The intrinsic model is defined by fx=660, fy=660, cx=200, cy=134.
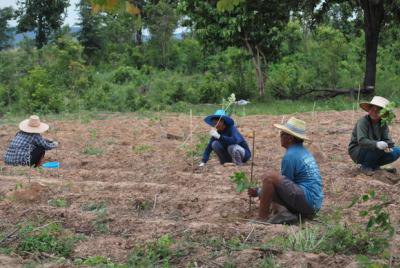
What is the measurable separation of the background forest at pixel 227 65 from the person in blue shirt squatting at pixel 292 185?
1044 centimetres

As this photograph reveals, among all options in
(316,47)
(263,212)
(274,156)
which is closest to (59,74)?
(316,47)

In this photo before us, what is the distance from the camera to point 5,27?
2714cm

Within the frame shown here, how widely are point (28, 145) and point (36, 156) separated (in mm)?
198

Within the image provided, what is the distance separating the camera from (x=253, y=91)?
17.9 m

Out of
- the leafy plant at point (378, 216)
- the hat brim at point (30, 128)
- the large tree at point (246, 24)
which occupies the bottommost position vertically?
the hat brim at point (30, 128)

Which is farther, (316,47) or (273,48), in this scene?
(316,47)

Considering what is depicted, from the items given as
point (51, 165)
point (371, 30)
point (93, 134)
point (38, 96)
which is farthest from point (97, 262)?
point (371, 30)

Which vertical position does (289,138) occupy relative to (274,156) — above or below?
above

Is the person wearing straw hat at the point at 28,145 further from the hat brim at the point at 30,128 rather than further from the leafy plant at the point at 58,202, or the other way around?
the leafy plant at the point at 58,202

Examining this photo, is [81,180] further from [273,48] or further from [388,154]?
[273,48]

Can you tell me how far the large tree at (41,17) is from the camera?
1001 inches

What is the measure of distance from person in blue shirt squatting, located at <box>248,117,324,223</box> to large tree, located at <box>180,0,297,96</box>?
10906 millimetres

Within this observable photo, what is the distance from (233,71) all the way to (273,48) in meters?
2.21

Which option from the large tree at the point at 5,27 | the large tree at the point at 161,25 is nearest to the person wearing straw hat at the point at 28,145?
the large tree at the point at 161,25
